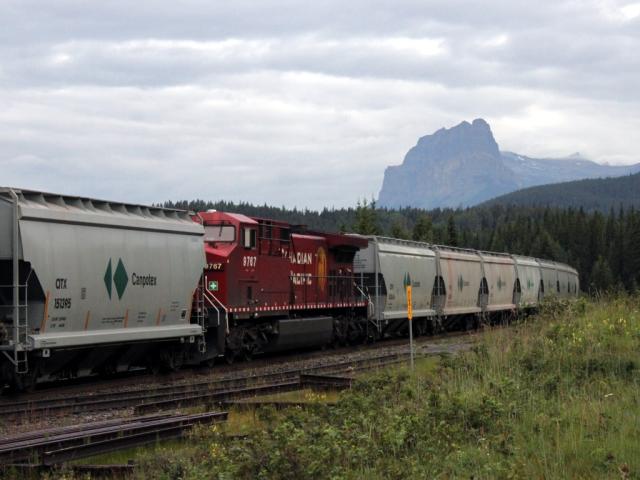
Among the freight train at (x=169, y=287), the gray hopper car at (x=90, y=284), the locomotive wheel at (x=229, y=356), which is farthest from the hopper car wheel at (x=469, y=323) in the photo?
the gray hopper car at (x=90, y=284)

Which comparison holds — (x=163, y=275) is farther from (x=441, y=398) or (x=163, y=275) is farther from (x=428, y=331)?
(x=428, y=331)

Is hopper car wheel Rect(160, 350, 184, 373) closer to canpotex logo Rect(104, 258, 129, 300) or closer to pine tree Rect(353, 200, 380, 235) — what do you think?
canpotex logo Rect(104, 258, 129, 300)

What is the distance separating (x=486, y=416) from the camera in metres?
10.6

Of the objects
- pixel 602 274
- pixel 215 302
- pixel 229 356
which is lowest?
pixel 602 274

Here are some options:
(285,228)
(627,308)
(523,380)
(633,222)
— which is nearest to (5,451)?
(523,380)

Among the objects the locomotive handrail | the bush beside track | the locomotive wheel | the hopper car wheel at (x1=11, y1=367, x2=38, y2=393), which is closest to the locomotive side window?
the locomotive handrail

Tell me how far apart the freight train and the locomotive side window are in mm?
53

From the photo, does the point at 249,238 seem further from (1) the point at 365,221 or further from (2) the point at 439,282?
(1) the point at 365,221

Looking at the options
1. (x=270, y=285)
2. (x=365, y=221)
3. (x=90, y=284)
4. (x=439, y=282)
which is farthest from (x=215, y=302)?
(x=365, y=221)

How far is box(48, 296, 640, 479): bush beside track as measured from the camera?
334 inches

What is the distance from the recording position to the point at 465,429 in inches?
406

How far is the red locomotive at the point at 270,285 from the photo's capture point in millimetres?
23922

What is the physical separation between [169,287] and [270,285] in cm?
566

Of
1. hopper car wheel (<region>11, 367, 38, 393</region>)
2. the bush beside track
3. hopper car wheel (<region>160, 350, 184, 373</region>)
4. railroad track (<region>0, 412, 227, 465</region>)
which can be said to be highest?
the bush beside track
